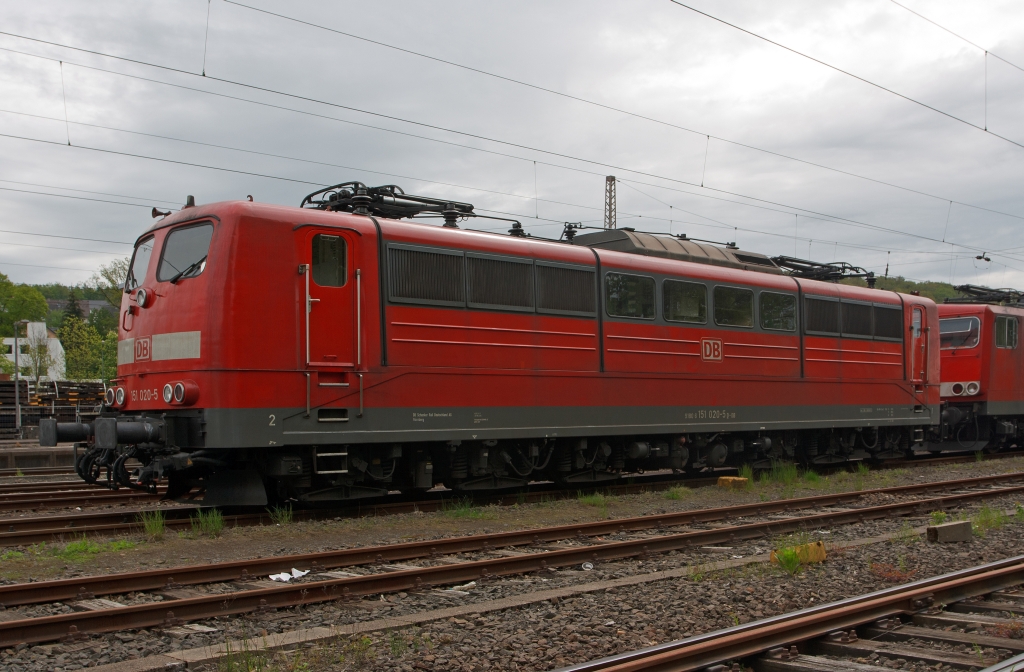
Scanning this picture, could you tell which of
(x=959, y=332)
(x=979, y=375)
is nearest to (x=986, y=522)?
(x=979, y=375)

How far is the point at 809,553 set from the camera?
8.02m

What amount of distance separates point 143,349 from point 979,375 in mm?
18954

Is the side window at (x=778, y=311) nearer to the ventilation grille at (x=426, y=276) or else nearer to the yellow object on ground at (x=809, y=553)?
the ventilation grille at (x=426, y=276)

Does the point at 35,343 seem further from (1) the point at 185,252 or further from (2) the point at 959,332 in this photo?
(1) the point at 185,252

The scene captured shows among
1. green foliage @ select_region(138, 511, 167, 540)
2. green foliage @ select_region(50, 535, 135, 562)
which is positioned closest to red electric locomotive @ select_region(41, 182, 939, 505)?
green foliage @ select_region(138, 511, 167, 540)

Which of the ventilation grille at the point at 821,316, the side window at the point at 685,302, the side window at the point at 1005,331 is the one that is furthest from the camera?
the side window at the point at 1005,331

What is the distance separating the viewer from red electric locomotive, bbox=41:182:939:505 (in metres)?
9.70

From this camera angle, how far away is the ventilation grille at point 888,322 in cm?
1786

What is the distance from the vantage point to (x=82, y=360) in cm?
6762

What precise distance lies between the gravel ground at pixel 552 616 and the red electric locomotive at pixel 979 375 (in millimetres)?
14219

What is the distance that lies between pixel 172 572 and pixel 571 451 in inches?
281

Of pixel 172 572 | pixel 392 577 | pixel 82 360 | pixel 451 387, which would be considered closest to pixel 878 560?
pixel 392 577

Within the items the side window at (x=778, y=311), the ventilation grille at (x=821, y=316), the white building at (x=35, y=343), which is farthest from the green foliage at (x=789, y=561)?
the white building at (x=35, y=343)

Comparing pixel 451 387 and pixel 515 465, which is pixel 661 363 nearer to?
pixel 515 465
